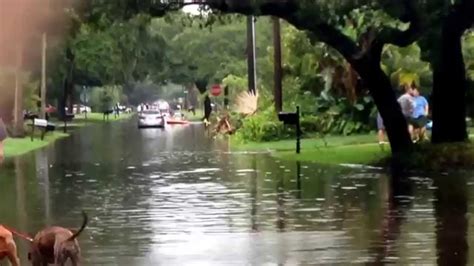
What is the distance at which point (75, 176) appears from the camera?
24875 millimetres

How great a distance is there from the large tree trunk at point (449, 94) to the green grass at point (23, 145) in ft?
46.5

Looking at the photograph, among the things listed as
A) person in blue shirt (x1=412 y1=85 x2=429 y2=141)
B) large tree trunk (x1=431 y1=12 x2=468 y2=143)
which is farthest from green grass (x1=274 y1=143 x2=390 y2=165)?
large tree trunk (x1=431 y1=12 x2=468 y2=143)

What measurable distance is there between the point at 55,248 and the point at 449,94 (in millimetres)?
15775

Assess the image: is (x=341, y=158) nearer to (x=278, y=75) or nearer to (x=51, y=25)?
(x=51, y=25)

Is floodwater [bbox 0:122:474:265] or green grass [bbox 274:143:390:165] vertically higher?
green grass [bbox 274:143:390:165]

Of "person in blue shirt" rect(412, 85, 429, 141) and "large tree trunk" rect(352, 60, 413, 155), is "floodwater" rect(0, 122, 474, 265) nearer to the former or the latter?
"large tree trunk" rect(352, 60, 413, 155)

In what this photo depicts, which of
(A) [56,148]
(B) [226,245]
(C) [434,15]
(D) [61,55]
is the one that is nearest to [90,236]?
(B) [226,245]

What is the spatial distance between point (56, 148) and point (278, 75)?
319 inches

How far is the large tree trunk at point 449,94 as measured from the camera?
24.2 m

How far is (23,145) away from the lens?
40.6 m

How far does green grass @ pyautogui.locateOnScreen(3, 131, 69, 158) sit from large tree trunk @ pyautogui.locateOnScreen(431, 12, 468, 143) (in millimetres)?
14162

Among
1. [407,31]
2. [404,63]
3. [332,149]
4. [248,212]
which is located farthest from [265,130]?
[248,212]

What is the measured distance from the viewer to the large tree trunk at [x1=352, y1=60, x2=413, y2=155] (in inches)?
974

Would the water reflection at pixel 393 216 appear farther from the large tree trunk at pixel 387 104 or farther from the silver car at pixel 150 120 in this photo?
the silver car at pixel 150 120
